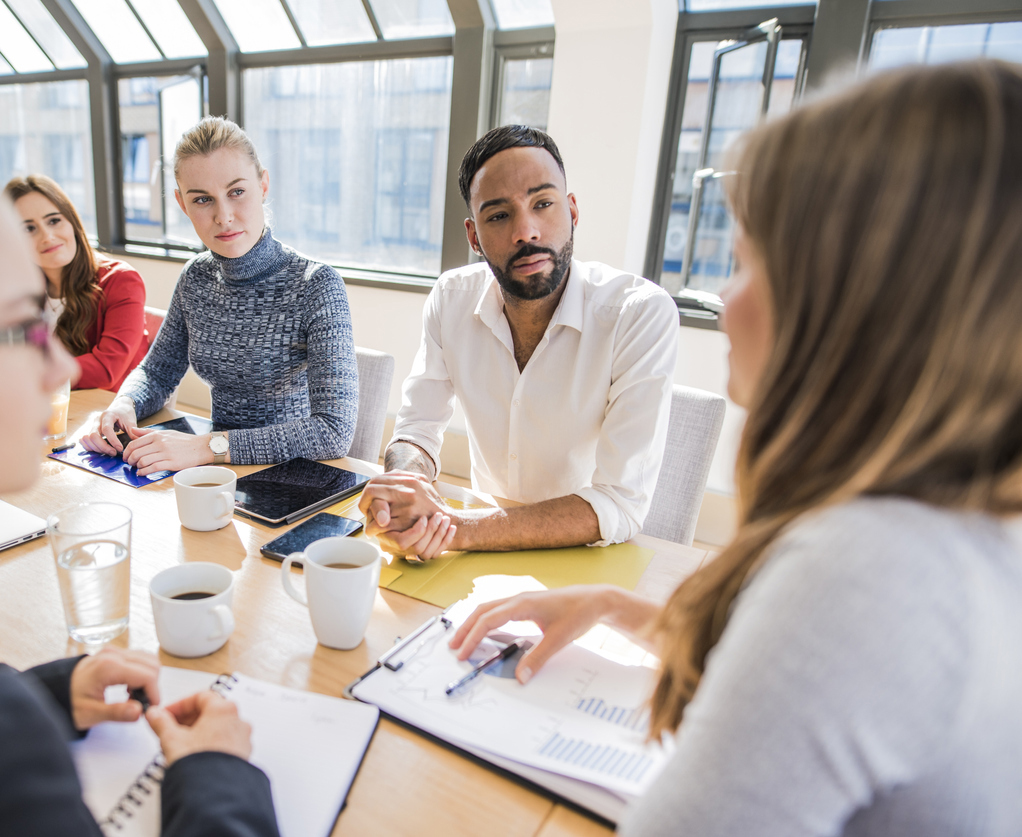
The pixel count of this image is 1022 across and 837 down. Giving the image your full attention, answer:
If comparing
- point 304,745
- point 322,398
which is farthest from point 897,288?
point 322,398

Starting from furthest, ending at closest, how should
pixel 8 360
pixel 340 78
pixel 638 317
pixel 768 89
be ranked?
pixel 340 78, pixel 768 89, pixel 638 317, pixel 8 360

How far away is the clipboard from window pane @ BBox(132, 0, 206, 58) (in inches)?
189

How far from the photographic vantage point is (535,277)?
60.2 inches

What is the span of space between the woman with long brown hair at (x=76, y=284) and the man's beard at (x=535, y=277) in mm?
1489

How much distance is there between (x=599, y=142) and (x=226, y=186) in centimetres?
181

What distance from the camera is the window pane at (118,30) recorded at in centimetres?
453

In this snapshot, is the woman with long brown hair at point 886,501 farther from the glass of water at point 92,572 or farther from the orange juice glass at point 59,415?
the orange juice glass at point 59,415

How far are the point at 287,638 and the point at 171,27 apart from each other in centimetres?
499

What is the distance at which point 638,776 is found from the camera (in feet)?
1.99

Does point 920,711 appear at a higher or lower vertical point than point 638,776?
higher

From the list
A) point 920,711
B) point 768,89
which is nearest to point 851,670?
point 920,711

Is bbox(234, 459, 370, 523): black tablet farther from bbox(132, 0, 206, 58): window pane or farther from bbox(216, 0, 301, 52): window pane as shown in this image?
bbox(132, 0, 206, 58): window pane

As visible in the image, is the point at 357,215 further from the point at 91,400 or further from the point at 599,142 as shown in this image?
the point at 91,400

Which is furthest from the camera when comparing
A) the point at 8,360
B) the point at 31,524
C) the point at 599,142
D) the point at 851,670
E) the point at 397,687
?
the point at 599,142
